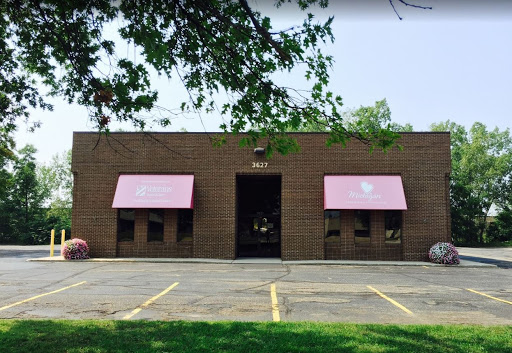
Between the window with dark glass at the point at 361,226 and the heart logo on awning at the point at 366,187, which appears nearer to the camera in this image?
the heart logo on awning at the point at 366,187

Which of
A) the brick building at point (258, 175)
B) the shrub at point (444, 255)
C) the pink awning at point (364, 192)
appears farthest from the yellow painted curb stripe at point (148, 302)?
the shrub at point (444, 255)

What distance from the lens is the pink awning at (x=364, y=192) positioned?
2056 centimetres

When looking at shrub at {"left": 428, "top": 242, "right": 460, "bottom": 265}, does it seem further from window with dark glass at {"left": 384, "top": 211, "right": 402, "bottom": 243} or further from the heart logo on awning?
the heart logo on awning

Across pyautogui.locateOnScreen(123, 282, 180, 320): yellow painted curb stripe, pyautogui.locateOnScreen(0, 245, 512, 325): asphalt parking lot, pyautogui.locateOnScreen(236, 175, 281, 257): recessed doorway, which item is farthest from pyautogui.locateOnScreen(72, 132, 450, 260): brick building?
pyautogui.locateOnScreen(123, 282, 180, 320): yellow painted curb stripe

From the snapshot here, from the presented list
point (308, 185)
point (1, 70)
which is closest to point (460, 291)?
point (308, 185)

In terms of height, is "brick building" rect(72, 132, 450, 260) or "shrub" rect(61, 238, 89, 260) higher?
"brick building" rect(72, 132, 450, 260)

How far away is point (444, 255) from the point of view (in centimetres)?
2000

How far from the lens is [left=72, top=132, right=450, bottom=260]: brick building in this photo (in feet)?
69.9

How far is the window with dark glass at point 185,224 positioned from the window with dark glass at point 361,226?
8.39m

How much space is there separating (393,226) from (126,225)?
1361 centimetres

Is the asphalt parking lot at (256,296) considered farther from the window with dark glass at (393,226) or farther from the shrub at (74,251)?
the window with dark glass at (393,226)

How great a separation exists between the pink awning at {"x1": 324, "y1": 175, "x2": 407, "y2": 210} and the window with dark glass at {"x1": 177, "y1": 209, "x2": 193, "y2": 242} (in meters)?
6.92

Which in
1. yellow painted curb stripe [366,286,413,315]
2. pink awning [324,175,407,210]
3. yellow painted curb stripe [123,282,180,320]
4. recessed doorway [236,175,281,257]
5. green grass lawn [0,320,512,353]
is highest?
pink awning [324,175,407,210]

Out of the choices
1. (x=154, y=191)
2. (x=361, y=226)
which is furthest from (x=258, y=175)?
(x=361, y=226)
